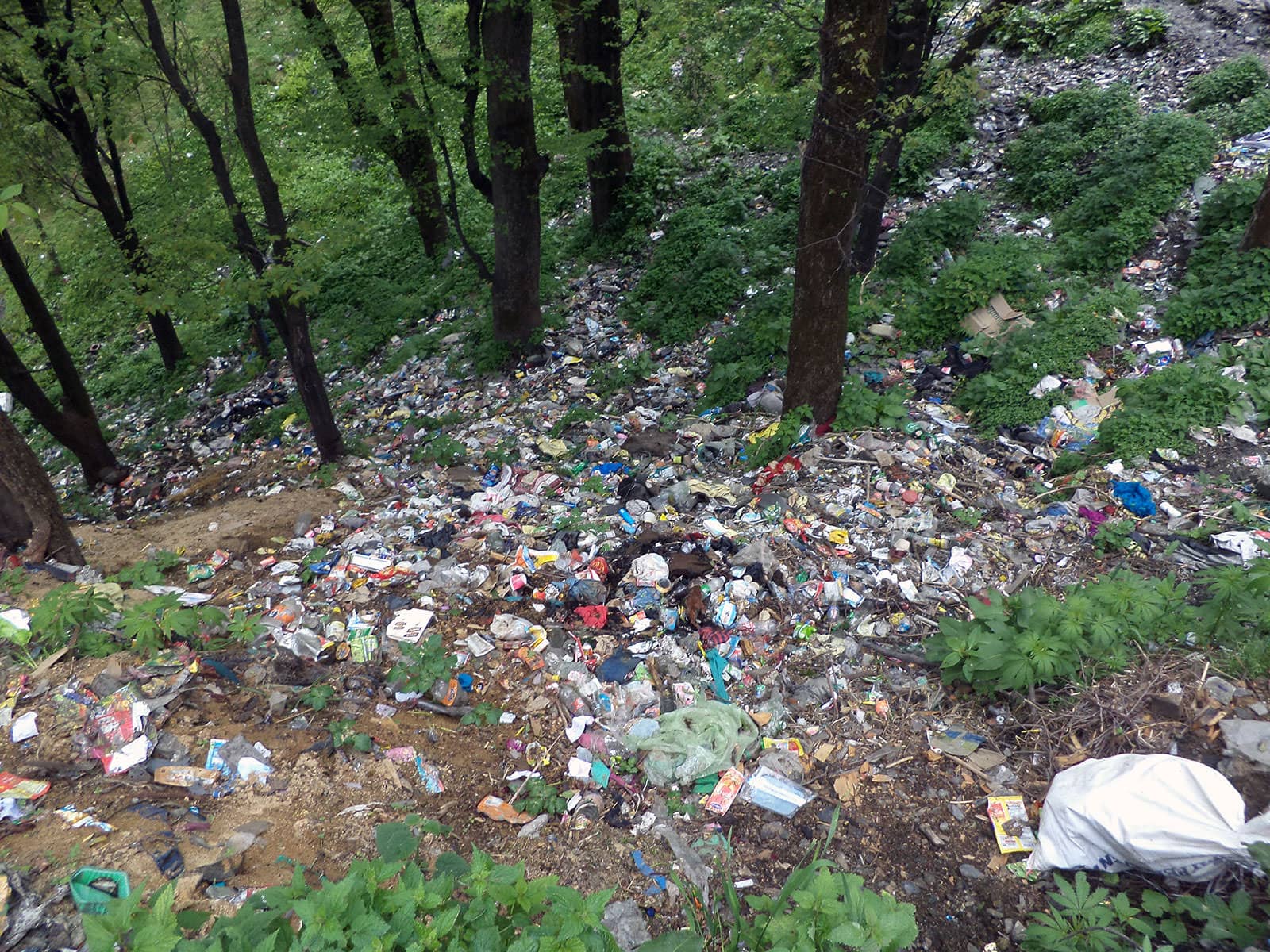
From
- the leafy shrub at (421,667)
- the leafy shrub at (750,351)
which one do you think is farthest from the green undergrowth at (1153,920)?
the leafy shrub at (750,351)

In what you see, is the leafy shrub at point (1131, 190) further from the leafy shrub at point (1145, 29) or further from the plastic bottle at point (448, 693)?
the plastic bottle at point (448, 693)

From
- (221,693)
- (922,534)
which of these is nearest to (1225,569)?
(922,534)

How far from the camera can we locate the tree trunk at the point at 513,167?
6.95m

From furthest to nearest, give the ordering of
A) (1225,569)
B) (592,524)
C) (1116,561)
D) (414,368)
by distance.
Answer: (414,368), (592,524), (1116,561), (1225,569)

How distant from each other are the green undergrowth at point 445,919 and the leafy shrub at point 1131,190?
7019 millimetres

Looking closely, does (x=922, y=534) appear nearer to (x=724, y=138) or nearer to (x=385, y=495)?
(x=385, y=495)

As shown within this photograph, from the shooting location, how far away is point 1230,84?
8.20 meters

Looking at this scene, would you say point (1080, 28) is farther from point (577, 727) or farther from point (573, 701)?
point (577, 727)

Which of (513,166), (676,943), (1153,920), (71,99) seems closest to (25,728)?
(676,943)

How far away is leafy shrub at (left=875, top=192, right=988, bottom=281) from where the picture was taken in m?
7.76

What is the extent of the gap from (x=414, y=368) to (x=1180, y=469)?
7756 mm

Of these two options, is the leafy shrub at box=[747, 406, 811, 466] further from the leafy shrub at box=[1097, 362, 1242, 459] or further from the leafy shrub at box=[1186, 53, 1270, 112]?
the leafy shrub at box=[1186, 53, 1270, 112]

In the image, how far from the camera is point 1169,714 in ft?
10.6

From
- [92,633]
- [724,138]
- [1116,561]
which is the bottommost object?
[1116,561]
